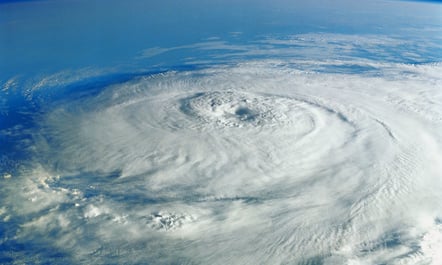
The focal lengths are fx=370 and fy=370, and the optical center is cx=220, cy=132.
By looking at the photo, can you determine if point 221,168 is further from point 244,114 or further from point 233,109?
point 233,109

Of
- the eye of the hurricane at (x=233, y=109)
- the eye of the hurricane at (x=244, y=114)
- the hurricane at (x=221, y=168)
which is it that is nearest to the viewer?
the hurricane at (x=221, y=168)

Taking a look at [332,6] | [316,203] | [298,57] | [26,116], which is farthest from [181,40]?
[332,6]

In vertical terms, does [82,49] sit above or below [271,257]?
above

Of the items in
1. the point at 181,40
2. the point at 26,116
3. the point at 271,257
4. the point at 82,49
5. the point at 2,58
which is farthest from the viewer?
the point at 181,40

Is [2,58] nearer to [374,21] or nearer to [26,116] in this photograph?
[26,116]

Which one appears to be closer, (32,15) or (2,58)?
(2,58)

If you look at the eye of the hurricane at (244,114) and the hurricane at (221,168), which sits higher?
the eye of the hurricane at (244,114)

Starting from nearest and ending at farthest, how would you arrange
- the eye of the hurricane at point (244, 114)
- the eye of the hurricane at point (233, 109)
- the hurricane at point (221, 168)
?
the hurricane at point (221, 168), the eye of the hurricane at point (233, 109), the eye of the hurricane at point (244, 114)

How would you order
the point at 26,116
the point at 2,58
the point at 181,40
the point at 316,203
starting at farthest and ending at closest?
1. the point at 181,40
2. the point at 2,58
3. the point at 26,116
4. the point at 316,203

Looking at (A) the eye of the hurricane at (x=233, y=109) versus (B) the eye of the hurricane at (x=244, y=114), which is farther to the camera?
(B) the eye of the hurricane at (x=244, y=114)
